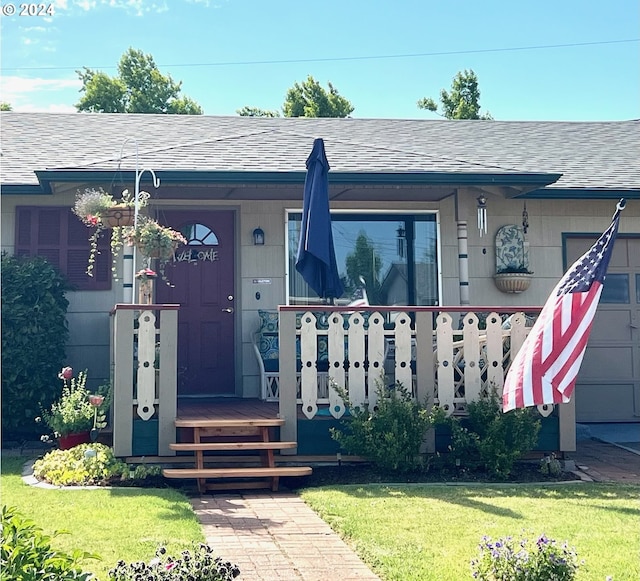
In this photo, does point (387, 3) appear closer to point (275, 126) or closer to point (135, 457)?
point (275, 126)

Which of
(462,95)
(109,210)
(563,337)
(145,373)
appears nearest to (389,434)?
(563,337)

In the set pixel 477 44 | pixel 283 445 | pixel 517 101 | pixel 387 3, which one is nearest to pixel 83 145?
pixel 387 3

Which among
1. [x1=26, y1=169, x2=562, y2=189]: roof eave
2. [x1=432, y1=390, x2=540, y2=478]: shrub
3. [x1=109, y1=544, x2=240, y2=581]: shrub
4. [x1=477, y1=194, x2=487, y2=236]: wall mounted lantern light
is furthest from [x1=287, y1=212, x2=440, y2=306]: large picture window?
[x1=109, y1=544, x2=240, y2=581]: shrub

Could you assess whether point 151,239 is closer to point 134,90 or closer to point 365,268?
point 365,268

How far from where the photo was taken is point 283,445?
23.2 feet

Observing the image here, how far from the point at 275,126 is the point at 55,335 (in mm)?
5016

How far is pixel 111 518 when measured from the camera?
17.0 feet

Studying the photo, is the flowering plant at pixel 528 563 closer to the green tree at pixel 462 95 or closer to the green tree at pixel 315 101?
the green tree at pixel 315 101

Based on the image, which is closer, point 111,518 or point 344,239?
point 111,518

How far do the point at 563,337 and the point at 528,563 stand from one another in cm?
259

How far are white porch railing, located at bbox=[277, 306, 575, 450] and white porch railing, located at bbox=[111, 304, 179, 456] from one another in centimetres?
98

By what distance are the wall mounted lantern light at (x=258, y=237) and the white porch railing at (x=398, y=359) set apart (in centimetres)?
244

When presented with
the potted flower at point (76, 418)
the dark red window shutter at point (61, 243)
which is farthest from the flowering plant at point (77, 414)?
the dark red window shutter at point (61, 243)

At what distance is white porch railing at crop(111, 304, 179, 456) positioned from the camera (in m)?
7.10
